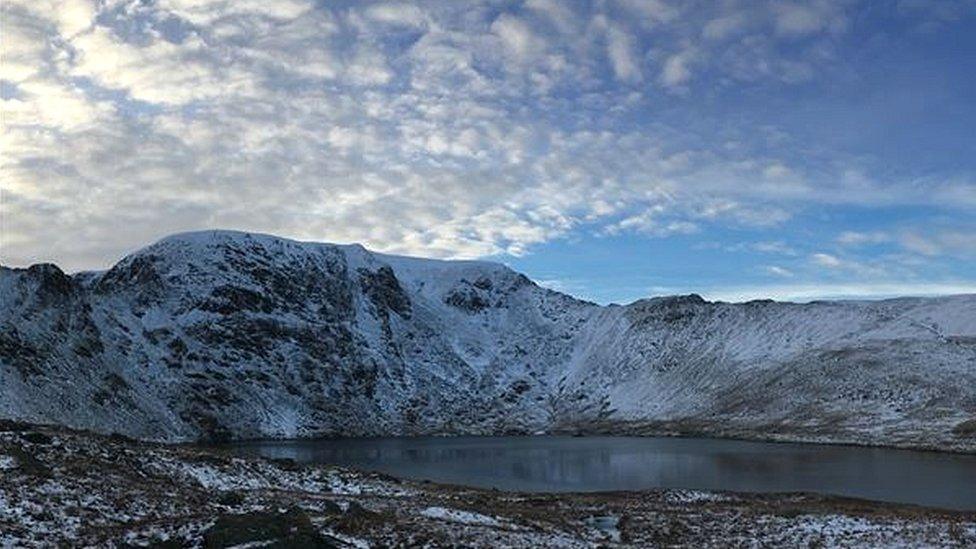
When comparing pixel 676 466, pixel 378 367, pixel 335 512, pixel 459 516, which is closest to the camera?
pixel 335 512

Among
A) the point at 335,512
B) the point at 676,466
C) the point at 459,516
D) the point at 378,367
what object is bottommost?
the point at 676,466

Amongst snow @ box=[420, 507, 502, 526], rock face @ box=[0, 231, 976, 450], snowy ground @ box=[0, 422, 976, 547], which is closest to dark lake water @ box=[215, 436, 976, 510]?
snowy ground @ box=[0, 422, 976, 547]

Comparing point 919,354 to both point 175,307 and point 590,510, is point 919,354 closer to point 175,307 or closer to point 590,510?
point 590,510

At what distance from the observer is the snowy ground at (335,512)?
20.9 meters

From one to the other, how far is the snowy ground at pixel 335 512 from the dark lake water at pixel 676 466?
13.6 meters

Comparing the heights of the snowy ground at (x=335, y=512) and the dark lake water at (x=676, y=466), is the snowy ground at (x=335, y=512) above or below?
above

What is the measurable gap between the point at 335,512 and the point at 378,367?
15278 centimetres

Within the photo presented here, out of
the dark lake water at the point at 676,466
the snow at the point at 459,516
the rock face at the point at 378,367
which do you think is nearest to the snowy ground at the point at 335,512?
the snow at the point at 459,516

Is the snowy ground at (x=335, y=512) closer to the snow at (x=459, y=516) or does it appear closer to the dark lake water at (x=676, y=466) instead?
the snow at (x=459, y=516)

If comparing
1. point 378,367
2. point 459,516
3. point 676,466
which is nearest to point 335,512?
point 459,516

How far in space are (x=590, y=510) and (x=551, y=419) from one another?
131 m

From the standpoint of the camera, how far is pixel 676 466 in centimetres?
7981

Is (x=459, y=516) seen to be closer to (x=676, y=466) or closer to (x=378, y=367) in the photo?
(x=676, y=466)

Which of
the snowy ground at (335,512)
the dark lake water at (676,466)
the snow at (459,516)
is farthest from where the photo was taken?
the dark lake water at (676,466)
